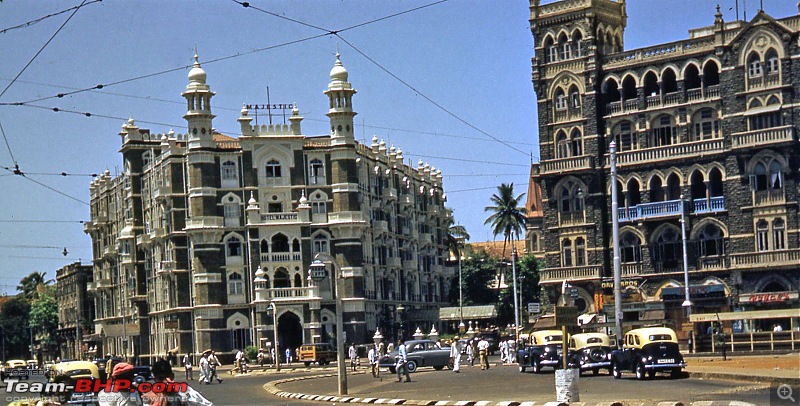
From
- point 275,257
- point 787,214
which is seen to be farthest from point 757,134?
point 275,257

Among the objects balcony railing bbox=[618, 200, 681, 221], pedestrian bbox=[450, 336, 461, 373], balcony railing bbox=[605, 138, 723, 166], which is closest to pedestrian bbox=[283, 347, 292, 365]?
balcony railing bbox=[618, 200, 681, 221]

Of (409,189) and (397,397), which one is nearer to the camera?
(397,397)

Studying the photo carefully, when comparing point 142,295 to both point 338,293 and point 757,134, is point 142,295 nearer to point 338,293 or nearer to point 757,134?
point 757,134

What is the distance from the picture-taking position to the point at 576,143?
8181 centimetres

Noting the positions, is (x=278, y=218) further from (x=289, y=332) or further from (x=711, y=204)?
(x=711, y=204)

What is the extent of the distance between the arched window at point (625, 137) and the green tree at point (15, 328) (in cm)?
9732

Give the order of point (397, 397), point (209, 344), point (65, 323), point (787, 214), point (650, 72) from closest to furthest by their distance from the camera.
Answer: point (397, 397) < point (787, 214) < point (650, 72) < point (209, 344) < point (65, 323)

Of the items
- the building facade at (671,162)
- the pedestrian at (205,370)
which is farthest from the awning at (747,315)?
the pedestrian at (205,370)

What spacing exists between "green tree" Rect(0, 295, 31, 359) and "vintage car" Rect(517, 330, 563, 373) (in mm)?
114925

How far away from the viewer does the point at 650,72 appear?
78.9 m

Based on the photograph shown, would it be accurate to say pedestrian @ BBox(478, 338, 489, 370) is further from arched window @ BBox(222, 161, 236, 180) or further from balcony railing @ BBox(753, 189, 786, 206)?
arched window @ BBox(222, 161, 236, 180)

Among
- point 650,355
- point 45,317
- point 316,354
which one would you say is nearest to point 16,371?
point 316,354

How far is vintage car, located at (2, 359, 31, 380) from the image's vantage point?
2633 inches

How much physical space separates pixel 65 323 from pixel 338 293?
107m
